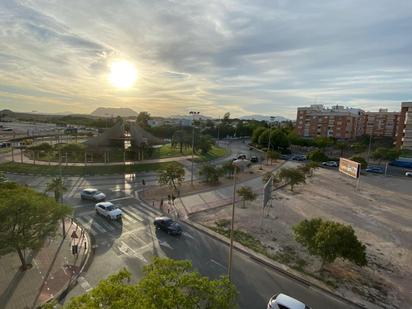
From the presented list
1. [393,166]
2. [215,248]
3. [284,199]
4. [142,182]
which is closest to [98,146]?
[142,182]

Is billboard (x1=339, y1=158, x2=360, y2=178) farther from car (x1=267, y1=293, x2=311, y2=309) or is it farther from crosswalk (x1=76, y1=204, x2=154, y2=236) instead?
car (x1=267, y1=293, x2=311, y2=309)

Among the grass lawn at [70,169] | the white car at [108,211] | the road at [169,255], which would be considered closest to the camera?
the road at [169,255]

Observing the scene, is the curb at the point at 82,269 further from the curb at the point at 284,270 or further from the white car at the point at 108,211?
the curb at the point at 284,270

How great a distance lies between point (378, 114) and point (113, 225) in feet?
412

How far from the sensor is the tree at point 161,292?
786cm

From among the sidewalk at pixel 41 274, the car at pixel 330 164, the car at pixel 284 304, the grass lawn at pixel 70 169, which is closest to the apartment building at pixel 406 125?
the car at pixel 330 164

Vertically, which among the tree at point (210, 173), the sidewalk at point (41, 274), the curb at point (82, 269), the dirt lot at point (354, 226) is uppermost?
the tree at point (210, 173)

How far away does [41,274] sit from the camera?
1596 cm

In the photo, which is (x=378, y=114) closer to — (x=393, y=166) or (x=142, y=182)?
(x=393, y=166)

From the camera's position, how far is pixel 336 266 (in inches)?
750

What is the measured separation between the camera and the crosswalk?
23031 millimetres

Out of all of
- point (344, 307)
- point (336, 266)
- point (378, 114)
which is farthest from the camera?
point (378, 114)

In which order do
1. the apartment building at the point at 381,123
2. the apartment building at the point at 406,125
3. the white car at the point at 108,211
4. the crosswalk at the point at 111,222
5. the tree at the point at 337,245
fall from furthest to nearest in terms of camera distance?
the apartment building at the point at 381,123 < the apartment building at the point at 406,125 < the white car at the point at 108,211 < the crosswalk at the point at 111,222 < the tree at the point at 337,245

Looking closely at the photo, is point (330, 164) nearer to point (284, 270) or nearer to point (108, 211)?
point (284, 270)
